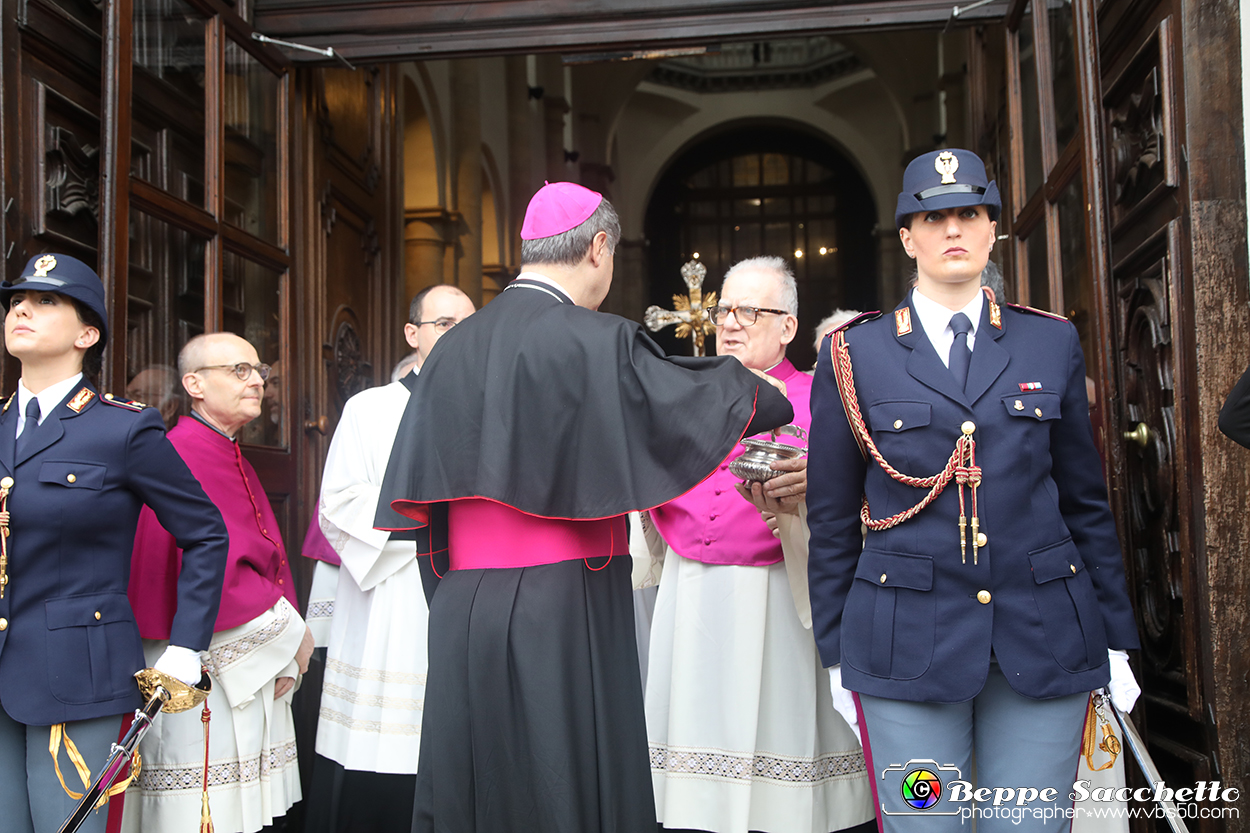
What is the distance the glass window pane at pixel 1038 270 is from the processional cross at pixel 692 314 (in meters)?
1.42

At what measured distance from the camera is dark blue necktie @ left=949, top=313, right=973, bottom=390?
2.31 meters

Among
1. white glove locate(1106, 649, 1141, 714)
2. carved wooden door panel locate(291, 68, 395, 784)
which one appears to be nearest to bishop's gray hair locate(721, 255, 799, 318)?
white glove locate(1106, 649, 1141, 714)

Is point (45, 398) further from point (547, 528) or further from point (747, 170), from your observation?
point (747, 170)

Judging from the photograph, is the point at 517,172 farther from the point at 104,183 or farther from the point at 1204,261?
the point at 1204,261

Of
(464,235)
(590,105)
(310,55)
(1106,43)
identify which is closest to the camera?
(1106,43)

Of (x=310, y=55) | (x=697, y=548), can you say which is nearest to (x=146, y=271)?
(x=310, y=55)

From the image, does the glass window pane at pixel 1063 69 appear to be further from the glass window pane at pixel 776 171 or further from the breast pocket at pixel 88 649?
the glass window pane at pixel 776 171

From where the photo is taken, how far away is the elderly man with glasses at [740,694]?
312 centimetres

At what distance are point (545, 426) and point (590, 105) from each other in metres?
15.0

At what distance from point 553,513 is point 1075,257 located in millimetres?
2433

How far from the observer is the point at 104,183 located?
3.66 metres

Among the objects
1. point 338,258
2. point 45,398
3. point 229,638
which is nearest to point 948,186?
point 45,398

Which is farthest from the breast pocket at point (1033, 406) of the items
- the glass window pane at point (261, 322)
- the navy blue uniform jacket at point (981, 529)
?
the glass window pane at point (261, 322)

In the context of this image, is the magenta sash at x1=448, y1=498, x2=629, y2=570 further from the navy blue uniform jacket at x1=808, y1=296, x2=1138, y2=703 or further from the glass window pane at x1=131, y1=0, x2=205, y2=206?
the glass window pane at x1=131, y1=0, x2=205, y2=206
